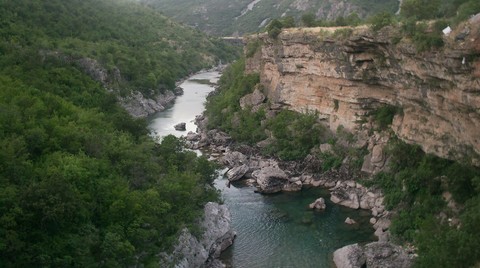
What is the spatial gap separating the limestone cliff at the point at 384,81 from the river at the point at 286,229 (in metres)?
6.11

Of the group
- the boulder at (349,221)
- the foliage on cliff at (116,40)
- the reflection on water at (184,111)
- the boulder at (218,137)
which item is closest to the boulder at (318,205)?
the boulder at (349,221)

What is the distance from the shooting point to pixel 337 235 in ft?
85.8

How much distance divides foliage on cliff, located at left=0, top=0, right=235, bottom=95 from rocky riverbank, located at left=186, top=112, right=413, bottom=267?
16.9 metres

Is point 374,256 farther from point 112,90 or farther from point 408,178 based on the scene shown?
point 112,90

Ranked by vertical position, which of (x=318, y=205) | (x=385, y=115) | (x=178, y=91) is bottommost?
(x=178, y=91)

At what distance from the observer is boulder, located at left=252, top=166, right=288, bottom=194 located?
3228cm

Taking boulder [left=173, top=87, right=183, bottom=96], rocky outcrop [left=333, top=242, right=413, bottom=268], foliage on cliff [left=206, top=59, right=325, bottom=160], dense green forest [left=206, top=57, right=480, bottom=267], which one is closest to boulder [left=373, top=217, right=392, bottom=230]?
dense green forest [left=206, top=57, right=480, bottom=267]

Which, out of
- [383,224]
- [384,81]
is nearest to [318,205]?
[383,224]

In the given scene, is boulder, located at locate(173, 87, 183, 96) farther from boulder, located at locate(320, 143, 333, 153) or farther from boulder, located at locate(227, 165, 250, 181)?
boulder, located at locate(320, 143, 333, 153)

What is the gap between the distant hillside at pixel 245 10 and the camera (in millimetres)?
86312

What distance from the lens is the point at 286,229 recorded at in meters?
26.9

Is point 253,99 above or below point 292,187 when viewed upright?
above

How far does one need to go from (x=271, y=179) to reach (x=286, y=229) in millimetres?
6225

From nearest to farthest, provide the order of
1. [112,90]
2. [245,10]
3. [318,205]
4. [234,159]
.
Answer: [318,205], [234,159], [112,90], [245,10]
